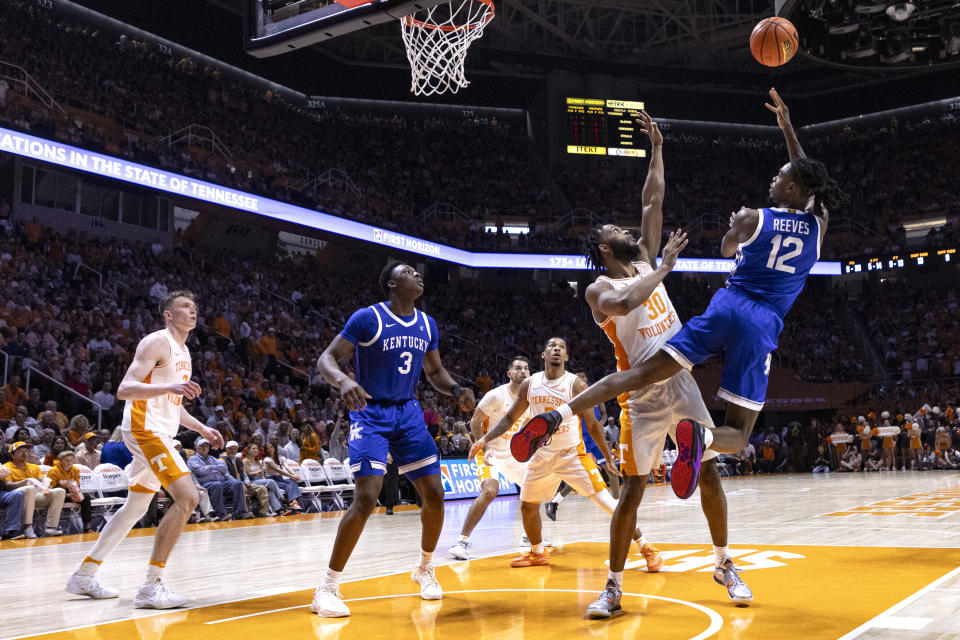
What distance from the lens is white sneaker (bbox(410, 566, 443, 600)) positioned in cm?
502

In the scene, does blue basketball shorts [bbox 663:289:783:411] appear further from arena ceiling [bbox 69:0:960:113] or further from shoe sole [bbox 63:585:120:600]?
arena ceiling [bbox 69:0:960:113]

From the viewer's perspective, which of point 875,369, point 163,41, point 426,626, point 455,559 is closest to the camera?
point 426,626

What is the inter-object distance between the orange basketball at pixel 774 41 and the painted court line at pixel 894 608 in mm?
5735

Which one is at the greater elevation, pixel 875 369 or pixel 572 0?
pixel 572 0

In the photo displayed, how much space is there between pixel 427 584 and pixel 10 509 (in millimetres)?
6507

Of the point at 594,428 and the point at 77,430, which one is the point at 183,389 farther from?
the point at 77,430

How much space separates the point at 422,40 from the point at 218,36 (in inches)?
627

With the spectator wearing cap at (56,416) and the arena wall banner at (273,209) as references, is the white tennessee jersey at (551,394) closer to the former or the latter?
the spectator wearing cap at (56,416)

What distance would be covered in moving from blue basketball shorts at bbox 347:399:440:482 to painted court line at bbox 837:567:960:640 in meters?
2.30

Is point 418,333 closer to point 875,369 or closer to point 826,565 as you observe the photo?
point 826,565

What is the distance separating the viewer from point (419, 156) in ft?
101

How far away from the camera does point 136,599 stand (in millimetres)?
4961

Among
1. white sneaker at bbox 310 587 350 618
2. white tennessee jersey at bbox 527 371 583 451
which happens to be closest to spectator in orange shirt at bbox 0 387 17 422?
white tennessee jersey at bbox 527 371 583 451

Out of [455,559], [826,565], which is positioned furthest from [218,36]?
[826,565]
